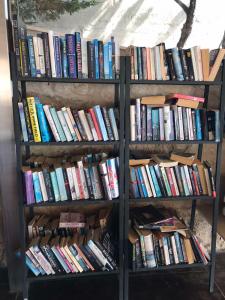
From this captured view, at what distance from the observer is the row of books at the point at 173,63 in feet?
5.66

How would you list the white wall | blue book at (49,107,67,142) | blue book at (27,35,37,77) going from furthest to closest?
1. the white wall
2. blue book at (49,107,67,142)
3. blue book at (27,35,37,77)

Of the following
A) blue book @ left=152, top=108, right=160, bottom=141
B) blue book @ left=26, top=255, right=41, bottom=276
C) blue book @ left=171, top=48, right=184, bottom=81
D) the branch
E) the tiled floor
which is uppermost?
the branch

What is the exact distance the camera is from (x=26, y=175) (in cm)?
173

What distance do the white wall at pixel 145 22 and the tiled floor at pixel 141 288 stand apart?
1.85 metres

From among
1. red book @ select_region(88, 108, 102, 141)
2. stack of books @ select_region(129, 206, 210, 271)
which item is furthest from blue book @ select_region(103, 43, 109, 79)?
stack of books @ select_region(129, 206, 210, 271)

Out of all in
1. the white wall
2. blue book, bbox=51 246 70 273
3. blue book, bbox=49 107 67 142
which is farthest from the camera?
the white wall

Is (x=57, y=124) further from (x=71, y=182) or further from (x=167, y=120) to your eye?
(x=167, y=120)

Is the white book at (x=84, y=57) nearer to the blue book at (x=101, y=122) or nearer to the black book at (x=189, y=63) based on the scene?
the blue book at (x=101, y=122)

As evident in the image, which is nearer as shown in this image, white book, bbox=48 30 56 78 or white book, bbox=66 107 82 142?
white book, bbox=48 30 56 78

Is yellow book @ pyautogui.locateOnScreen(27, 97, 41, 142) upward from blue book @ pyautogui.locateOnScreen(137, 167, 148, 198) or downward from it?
upward

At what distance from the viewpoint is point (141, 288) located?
2.01 m

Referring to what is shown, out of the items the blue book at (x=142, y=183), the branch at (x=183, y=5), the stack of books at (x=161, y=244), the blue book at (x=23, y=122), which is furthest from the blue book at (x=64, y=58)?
the stack of books at (x=161, y=244)

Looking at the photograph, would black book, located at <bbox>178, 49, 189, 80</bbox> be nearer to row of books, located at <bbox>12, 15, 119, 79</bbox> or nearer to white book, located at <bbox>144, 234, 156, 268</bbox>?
row of books, located at <bbox>12, 15, 119, 79</bbox>

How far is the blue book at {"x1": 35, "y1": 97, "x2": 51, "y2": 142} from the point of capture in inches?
66.4
